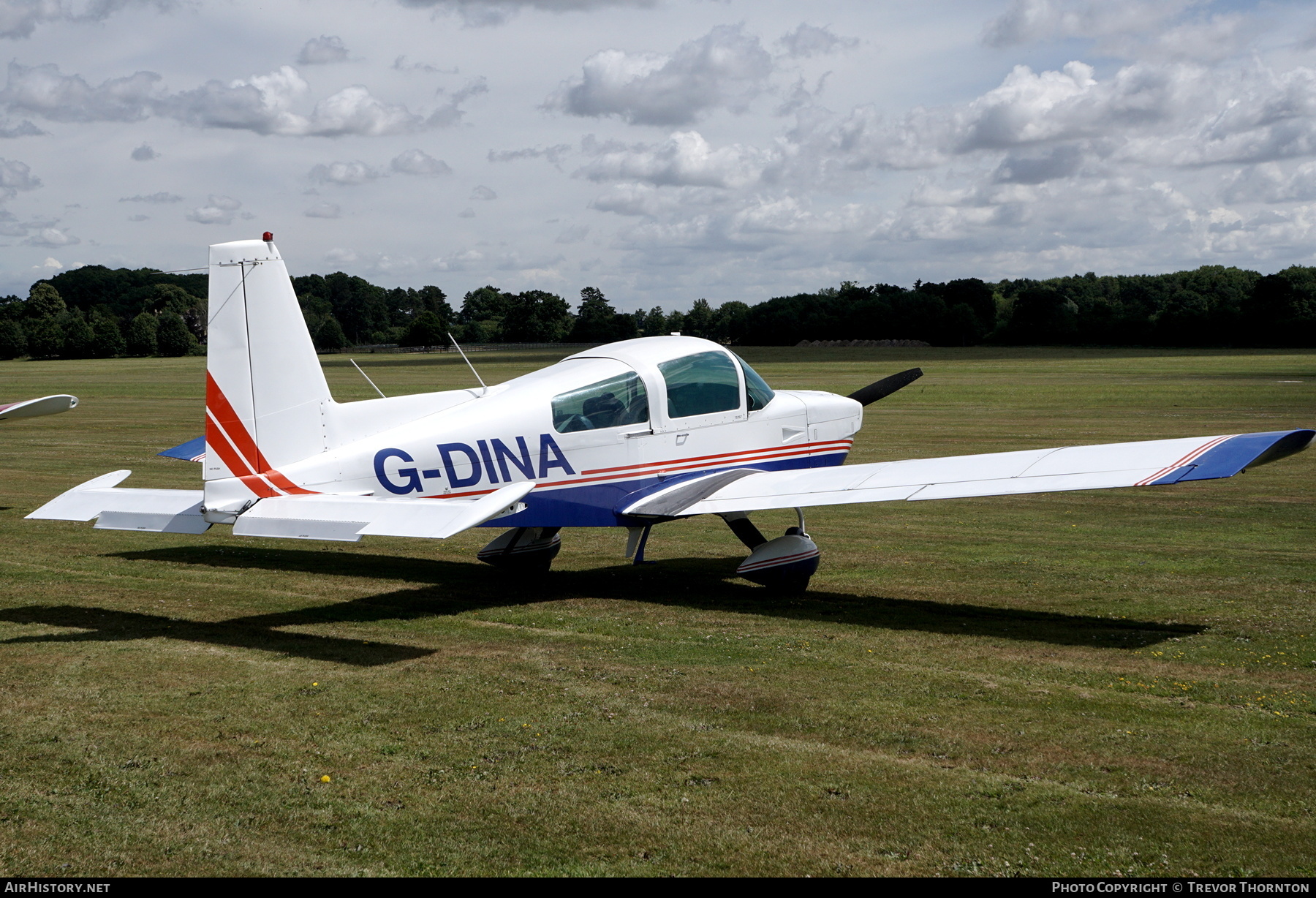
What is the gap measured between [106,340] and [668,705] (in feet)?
351

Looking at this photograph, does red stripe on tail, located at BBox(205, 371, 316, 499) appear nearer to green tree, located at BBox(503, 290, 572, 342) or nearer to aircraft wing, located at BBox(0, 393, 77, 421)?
aircraft wing, located at BBox(0, 393, 77, 421)

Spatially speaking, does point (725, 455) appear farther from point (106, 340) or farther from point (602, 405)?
point (106, 340)

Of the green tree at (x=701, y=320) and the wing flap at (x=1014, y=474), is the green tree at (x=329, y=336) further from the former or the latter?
the wing flap at (x=1014, y=474)

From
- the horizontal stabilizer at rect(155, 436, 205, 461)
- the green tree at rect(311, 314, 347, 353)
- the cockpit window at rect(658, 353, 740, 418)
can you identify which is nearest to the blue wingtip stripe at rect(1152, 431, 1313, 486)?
the cockpit window at rect(658, 353, 740, 418)

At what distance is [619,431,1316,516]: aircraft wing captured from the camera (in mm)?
7488

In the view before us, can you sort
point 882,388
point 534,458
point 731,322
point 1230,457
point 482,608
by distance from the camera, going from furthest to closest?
point 731,322, point 882,388, point 482,608, point 534,458, point 1230,457

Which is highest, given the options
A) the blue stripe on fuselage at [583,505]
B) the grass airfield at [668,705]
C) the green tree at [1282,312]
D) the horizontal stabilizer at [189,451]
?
the green tree at [1282,312]

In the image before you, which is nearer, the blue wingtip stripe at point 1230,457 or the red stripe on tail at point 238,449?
the blue wingtip stripe at point 1230,457

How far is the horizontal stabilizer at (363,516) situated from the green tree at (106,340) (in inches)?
4096

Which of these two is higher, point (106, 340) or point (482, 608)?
point (106, 340)

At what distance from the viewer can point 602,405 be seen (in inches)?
367

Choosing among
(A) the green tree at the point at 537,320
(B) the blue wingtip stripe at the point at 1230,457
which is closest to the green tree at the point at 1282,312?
(A) the green tree at the point at 537,320

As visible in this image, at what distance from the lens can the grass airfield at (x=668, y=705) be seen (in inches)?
177

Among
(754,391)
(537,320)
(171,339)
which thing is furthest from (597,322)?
(754,391)
